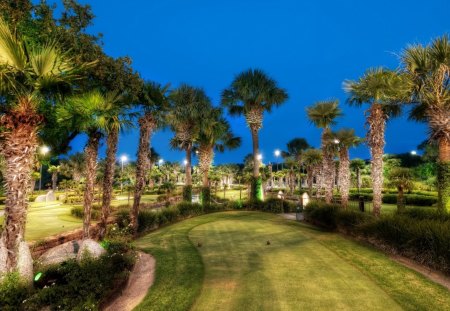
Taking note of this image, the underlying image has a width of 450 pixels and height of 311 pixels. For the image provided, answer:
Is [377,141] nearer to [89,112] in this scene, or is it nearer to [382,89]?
[382,89]

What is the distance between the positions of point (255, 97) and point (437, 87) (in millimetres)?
17622

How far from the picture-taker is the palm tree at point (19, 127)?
19.6 ft

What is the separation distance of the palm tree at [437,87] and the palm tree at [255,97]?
1605 cm

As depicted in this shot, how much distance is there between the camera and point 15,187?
19.9 feet

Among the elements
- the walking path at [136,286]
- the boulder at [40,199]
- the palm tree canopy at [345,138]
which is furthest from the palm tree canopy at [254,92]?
the boulder at [40,199]

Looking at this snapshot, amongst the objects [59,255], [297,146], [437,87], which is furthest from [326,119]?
[297,146]

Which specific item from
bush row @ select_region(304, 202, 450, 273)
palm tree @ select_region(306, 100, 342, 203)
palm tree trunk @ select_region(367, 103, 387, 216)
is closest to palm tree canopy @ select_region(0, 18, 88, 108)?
bush row @ select_region(304, 202, 450, 273)

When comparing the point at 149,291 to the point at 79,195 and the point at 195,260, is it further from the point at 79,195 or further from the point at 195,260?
the point at 79,195

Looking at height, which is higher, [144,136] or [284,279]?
[144,136]

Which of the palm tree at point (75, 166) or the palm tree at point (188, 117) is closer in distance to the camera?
the palm tree at point (188, 117)

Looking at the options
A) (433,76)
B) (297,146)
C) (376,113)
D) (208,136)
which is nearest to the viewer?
(433,76)

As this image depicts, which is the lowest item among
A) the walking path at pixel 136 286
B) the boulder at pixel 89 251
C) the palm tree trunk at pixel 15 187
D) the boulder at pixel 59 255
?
the walking path at pixel 136 286

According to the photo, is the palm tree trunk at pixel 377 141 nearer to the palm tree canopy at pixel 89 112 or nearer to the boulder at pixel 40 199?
the palm tree canopy at pixel 89 112

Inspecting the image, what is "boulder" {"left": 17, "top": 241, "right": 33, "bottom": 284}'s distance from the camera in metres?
6.12
